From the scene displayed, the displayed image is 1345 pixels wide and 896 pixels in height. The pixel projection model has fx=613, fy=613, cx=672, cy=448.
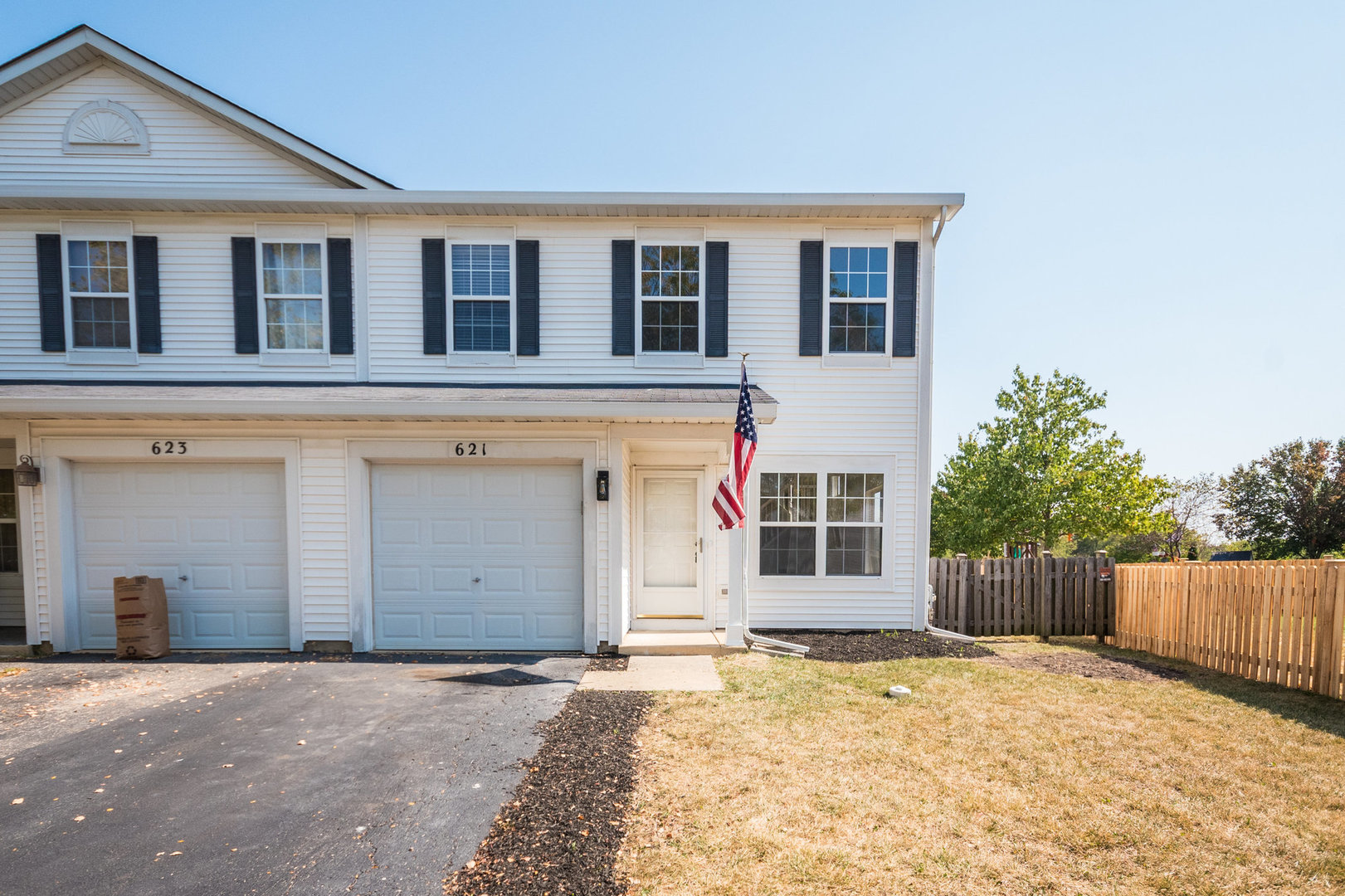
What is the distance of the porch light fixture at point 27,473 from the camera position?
7.68 meters

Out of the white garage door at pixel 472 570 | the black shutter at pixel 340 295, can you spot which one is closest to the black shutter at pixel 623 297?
the white garage door at pixel 472 570

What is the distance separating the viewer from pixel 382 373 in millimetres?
8812

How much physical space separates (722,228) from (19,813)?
8.98m

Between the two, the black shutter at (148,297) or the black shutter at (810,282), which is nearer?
the black shutter at (148,297)

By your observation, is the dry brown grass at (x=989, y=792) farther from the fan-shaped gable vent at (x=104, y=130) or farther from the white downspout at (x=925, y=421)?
the fan-shaped gable vent at (x=104, y=130)

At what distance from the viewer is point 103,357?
8641 mm

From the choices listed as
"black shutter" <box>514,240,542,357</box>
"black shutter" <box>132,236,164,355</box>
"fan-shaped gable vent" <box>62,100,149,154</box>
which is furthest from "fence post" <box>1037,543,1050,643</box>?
"fan-shaped gable vent" <box>62,100,149,154</box>

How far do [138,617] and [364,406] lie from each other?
12.6ft

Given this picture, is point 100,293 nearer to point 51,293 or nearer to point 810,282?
point 51,293

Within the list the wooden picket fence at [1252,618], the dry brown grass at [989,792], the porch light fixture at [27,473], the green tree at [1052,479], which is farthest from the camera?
the green tree at [1052,479]

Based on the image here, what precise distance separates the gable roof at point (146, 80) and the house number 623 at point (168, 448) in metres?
4.35

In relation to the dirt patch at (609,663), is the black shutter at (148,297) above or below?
above

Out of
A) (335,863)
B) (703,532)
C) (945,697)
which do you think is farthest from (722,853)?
(703,532)

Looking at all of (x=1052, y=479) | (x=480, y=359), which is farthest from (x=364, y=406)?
(x=1052, y=479)
